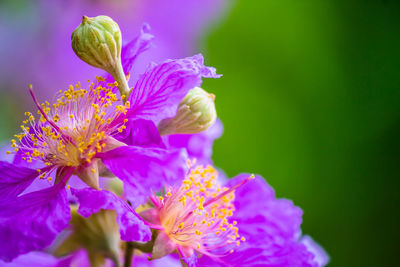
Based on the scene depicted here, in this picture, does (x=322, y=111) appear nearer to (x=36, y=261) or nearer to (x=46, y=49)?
(x=46, y=49)

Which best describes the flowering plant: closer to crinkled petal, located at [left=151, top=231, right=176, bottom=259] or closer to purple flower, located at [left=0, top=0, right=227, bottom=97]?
crinkled petal, located at [left=151, top=231, right=176, bottom=259]

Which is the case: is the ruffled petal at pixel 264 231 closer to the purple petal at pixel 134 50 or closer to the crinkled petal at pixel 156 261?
the crinkled petal at pixel 156 261

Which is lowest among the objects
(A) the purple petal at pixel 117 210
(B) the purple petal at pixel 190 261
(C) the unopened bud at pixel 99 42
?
(B) the purple petal at pixel 190 261

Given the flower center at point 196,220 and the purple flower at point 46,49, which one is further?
the purple flower at point 46,49

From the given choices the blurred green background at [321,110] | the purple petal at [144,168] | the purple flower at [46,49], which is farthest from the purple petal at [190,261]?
the blurred green background at [321,110]

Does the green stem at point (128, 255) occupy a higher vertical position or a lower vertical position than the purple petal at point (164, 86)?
lower

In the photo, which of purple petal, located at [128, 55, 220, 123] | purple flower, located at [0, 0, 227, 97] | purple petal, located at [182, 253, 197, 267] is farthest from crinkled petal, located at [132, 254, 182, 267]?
purple flower, located at [0, 0, 227, 97]

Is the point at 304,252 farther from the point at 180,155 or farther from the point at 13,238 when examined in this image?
the point at 13,238
